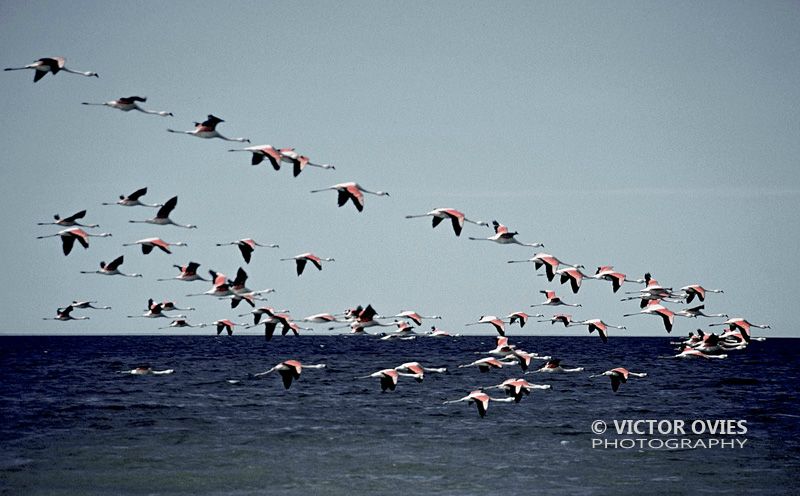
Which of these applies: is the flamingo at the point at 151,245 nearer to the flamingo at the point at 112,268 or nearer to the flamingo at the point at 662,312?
the flamingo at the point at 112,268

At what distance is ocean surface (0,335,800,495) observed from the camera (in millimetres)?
29109

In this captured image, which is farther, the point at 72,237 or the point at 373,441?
the point at 373,441

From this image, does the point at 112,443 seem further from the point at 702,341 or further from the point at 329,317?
the point at 702,341

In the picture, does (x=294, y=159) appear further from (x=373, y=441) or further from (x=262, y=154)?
(x=373, y=441)

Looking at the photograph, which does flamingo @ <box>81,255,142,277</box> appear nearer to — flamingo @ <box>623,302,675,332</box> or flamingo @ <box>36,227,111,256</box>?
flamingo @ <box>36,227,111,256</box>

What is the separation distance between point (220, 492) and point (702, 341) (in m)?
15.8

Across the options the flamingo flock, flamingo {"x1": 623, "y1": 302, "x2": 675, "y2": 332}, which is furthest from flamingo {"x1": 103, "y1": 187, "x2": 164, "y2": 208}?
flamingo {"x1": 623, "y1": 302, "x2": 675, "y2": 332}

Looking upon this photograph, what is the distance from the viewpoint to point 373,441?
1460 inches

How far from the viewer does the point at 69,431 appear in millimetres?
39219

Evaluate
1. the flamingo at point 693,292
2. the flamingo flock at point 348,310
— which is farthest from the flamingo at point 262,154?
the flamingo at point 693,292

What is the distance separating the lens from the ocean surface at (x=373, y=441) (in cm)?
2911

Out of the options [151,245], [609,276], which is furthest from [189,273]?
[609,276]

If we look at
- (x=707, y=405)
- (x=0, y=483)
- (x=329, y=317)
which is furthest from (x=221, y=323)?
(x=707, y=405)

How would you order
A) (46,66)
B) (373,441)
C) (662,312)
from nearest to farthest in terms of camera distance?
(46,66)
(662,312)
(373,441)
